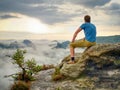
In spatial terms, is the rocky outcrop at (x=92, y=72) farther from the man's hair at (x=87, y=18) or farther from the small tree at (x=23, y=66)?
the man's hair at (x=87, y=18)

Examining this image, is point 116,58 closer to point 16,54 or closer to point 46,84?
point 46,84

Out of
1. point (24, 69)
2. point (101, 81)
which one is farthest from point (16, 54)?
point (101, 81)

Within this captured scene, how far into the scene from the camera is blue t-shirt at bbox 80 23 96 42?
79.3 ft

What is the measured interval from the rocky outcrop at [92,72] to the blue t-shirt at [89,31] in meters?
0.63

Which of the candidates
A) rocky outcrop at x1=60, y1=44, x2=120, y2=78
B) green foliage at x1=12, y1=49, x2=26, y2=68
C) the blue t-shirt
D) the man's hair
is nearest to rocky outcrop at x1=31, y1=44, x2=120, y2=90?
rocky outcrop at x1=60, y1=44, x2=120, y2=78

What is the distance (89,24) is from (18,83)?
6160 mm

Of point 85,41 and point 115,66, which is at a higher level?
point 85,41

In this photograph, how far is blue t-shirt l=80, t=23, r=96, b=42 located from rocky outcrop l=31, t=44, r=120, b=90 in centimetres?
63

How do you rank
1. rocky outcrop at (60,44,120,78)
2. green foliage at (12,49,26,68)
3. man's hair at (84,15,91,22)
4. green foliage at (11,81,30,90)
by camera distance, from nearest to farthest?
green foliage at (11,81,30,90), rocky outcrop at (60,44,120,78), man's hair at (84,15,91,22), green foliage at (12,49,26,68)

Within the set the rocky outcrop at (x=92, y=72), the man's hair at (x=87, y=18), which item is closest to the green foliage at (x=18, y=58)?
the rocky outcrop at (x=92, y=72)

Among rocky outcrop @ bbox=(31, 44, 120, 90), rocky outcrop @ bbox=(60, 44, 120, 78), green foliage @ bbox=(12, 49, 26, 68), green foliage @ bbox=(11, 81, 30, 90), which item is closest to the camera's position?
rocky outcrop @ bbox=(31, 44, 120, 90)

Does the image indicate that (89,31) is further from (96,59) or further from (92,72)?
(92,72)

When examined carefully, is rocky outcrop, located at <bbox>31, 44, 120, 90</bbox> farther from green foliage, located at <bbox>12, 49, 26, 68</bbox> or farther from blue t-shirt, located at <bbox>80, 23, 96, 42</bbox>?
green foliage, located at <bbox>12, 49, 26, 68</bbox>

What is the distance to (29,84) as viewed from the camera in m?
24.4
